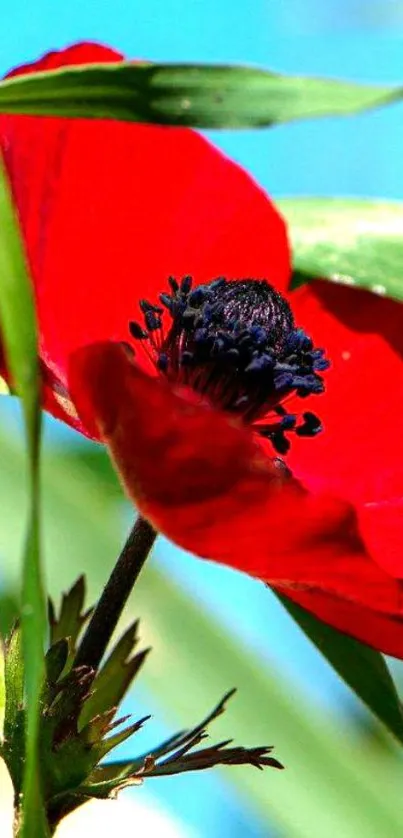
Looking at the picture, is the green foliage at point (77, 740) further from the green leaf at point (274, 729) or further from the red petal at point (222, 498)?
the green leaf at point (274, 729)

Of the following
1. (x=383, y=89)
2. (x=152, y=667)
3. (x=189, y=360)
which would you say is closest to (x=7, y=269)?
(x=383, y=89)

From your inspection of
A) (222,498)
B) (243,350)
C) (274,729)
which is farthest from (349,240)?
(274,729)

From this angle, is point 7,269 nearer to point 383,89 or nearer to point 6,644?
point 383,89

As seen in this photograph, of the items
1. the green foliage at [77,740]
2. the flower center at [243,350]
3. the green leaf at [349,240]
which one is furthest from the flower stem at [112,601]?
the flower center at [243,350]

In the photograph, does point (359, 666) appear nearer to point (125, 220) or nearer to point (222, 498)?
point (222, 498)

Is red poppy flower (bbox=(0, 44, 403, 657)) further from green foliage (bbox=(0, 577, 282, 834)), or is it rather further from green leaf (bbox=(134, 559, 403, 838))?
green leaf (bbox=(134, 559, 403, 838))

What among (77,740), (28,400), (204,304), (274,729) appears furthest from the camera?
(274,729)
